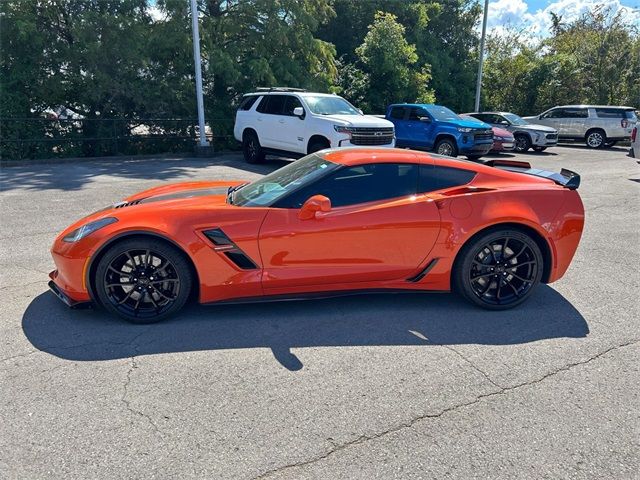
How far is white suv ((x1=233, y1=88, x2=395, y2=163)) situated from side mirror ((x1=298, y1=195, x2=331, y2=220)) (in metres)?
7.24

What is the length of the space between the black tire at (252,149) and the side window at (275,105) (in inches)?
36.1

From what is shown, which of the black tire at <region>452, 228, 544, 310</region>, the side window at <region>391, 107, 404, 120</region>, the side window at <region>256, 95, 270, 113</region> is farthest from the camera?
the side window at <region>391, 107, 404, 120</region>

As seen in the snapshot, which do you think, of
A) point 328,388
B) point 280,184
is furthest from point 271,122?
point 328,388

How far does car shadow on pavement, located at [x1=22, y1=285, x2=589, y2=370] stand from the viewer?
3439 mm

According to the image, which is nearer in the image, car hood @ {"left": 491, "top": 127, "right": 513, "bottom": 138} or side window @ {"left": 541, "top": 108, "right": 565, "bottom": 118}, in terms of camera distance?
car hood @ {"left": 491, "top": 127, "right": 513, "bottom": 138}

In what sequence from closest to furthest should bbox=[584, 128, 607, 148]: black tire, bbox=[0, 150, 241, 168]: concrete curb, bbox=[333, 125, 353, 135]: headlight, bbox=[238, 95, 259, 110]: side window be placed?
bbox=[333, 125, 353, 135]: headlight, bbox=[0, 150, 241, 168]: concrete curb, bbox=[238, 95, 259, 110]: side window, bbox=[584, 128, 607, 148]: black tire

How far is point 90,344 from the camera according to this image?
3414mm

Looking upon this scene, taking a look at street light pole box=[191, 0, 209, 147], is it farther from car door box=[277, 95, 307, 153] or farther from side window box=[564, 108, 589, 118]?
side window box=[564, 108, 589, 118]

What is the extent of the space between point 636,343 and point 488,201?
5.07 feet

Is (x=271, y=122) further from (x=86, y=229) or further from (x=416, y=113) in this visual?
(x=86, y=229)

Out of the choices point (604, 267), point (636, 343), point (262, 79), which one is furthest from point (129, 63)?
point (636, 343)

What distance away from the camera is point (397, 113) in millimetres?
Result: 15922

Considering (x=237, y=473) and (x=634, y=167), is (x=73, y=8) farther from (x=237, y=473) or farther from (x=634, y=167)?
(x=634, y=167)

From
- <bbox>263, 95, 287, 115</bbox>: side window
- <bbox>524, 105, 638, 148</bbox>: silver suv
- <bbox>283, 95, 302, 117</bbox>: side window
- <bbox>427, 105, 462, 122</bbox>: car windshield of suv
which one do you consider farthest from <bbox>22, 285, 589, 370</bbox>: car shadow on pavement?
<bbox>524, 105, 638, 148</bbox>: silver suv
